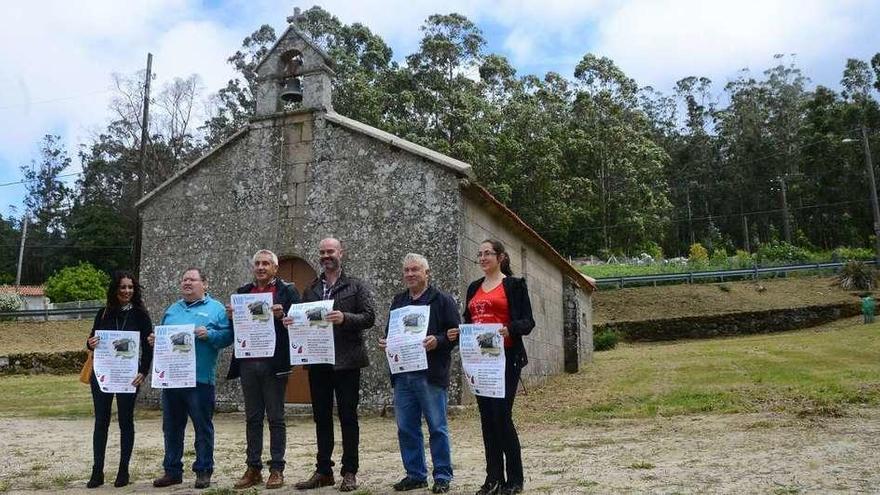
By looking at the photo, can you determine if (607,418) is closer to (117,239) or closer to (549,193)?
(549,193)

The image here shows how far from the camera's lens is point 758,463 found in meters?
5.60

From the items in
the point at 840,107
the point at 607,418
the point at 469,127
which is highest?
the point at 840,107

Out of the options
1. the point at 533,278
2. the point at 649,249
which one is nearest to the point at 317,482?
the point at 533,278

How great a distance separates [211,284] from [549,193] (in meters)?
28.5

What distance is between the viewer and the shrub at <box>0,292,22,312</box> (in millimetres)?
31453

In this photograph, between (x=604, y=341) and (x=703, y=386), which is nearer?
(x=703, y=386)

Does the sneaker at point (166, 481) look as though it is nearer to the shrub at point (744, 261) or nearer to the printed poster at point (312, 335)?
the printed poster at point (312, 335)

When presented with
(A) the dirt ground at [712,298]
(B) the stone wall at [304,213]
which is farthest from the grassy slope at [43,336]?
(A) the dirt ground at [712,298]

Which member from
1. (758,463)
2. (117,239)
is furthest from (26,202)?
(758,463)

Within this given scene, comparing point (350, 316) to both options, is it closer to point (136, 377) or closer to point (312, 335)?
point (312, 335)

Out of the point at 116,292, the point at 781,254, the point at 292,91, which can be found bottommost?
the point at 116,292

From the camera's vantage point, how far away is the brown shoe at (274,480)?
5.27 m

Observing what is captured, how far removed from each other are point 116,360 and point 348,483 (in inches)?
87.4

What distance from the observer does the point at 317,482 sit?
528 cm
